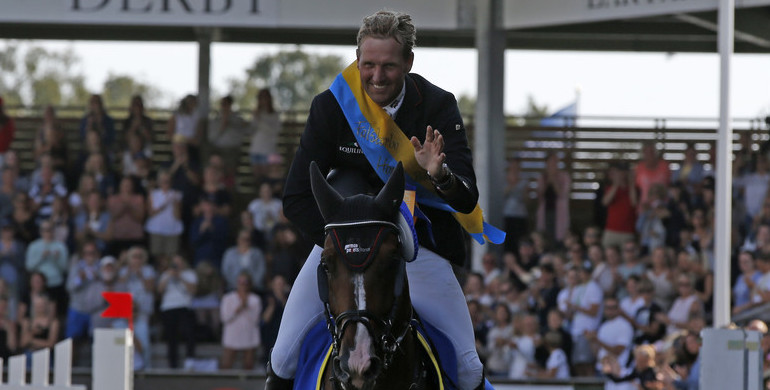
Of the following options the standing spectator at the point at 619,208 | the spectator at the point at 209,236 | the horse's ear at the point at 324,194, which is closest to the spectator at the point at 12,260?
the spectator at the point at 209,236

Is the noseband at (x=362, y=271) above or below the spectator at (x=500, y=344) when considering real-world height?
above

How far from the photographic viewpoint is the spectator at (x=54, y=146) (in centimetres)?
1645

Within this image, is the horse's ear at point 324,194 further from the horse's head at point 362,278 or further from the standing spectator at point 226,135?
the standing spectator at point 226,135

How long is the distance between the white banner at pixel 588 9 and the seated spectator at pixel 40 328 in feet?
22.9

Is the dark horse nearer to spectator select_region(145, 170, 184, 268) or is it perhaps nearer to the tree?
spectator select_region(145, 170, 184, 268)

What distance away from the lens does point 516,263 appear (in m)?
15.6

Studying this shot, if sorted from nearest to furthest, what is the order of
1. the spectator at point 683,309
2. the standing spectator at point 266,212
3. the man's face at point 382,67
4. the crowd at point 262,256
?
the man's face at point 382,67, the spectator at point 683,309, the crowd at point 262,256, the standing spectator at point 266,212

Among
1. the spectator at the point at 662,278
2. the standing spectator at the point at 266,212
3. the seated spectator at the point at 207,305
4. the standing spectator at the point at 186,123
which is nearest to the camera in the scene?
the spectator at the point at 662,278

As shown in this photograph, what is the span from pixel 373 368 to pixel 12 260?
1185cm

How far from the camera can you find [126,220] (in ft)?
51.6

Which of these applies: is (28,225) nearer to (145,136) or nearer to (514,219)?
(145,136)

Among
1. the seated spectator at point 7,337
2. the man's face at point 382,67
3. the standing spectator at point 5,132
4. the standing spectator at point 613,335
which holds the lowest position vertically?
the seated spectator at point 7,337

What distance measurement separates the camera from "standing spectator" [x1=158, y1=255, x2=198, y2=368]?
14688mm

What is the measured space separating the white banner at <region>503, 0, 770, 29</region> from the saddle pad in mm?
9895
